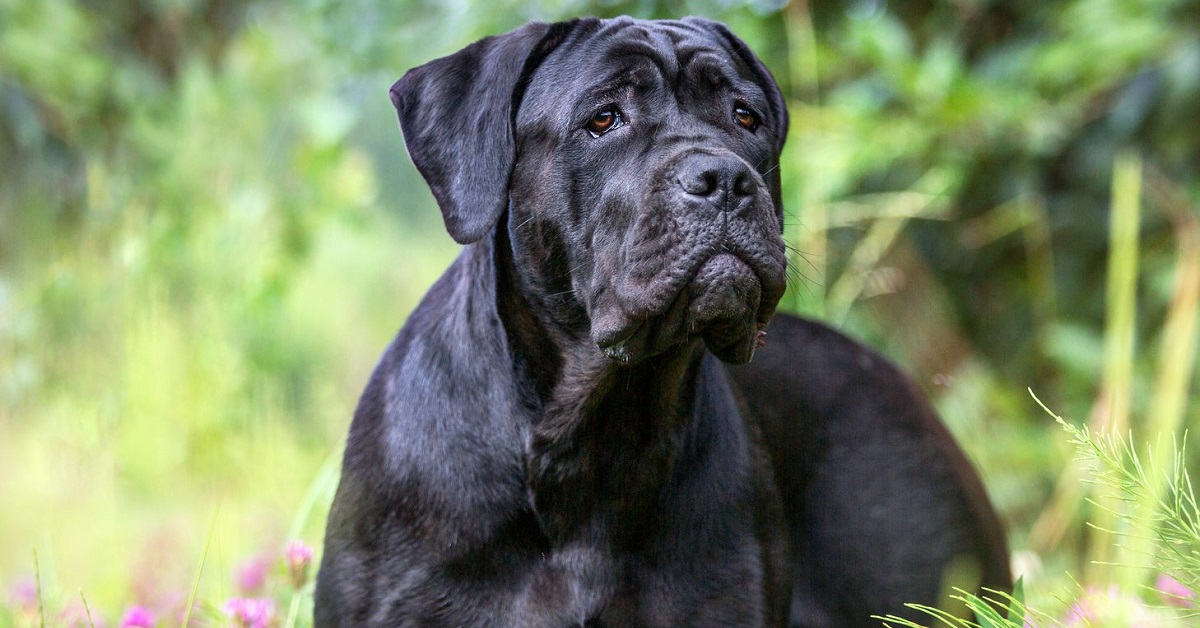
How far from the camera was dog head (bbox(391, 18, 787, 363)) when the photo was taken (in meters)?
2.47

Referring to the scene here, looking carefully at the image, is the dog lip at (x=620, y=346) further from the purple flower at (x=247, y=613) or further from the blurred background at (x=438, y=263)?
the blurred background at (x=438, y=263)

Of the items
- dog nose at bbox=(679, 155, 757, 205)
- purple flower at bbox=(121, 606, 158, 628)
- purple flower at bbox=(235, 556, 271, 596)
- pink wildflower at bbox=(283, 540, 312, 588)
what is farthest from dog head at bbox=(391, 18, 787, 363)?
purple flower at bbox=(235, 556, 271, 596)

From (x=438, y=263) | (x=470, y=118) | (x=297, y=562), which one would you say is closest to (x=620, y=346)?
(x=470, y=118)

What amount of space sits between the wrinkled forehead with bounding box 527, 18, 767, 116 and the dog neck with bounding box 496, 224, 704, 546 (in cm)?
37

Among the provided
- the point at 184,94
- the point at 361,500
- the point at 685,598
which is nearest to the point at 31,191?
the point at 184,94

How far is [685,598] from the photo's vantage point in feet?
8.64

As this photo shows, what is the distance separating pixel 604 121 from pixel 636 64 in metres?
0.15

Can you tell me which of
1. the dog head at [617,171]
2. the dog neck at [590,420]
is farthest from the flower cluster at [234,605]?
the dog head at [617,171]

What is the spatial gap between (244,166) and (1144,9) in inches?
172

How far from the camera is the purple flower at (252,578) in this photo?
3.72 m

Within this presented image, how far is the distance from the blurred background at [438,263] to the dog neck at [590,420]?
1236 millimetres

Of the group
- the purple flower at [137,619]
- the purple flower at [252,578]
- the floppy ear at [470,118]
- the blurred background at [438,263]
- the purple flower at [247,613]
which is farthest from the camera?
the blurred background at [438,263]

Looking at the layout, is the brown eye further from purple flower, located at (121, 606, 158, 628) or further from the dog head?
purple flower, located at (121, 606, 158, 628)

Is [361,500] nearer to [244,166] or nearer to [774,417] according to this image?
[774,417]
